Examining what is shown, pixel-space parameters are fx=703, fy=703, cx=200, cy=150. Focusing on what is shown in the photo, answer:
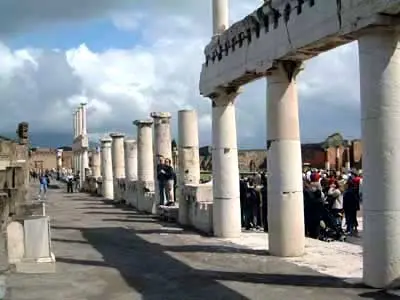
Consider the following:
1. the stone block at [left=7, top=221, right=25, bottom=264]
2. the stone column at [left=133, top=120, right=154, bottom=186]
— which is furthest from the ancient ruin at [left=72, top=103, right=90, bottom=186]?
the stone block at [left=7, top=221, right=25, bottom=264]

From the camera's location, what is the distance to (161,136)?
2567cm

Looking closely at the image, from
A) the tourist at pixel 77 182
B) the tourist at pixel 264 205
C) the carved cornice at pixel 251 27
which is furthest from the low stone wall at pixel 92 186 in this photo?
the carved cornice at pixel 251 27

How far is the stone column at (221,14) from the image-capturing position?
18.0 metres

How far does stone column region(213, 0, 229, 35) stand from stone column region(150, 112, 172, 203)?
302 inches

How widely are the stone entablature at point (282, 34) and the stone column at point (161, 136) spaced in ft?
20.7

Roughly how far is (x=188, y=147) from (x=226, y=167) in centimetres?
487

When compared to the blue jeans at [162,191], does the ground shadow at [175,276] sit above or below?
below

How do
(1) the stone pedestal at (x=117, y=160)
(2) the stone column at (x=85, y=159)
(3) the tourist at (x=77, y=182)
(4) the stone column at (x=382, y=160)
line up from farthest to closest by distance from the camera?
(2) the stone column at (x=85, y=159), (3) the tourist at (x=77, y=182), (1) the stone pedestal at (x=117, y=160), (4) the stone column at (x=382, y=160)

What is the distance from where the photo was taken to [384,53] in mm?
10875

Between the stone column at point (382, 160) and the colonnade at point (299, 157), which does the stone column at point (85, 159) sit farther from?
the stone column at point (382, 160)

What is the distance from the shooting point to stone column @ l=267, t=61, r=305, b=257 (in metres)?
14.4

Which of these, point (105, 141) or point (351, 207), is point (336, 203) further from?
point (105, 141)

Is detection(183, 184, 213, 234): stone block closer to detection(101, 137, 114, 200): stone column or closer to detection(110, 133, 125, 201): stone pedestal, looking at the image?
detection(110, 133, 125, 201): stone pedestal

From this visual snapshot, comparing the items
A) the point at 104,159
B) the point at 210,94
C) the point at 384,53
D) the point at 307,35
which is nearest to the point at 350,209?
the point at 210,94
